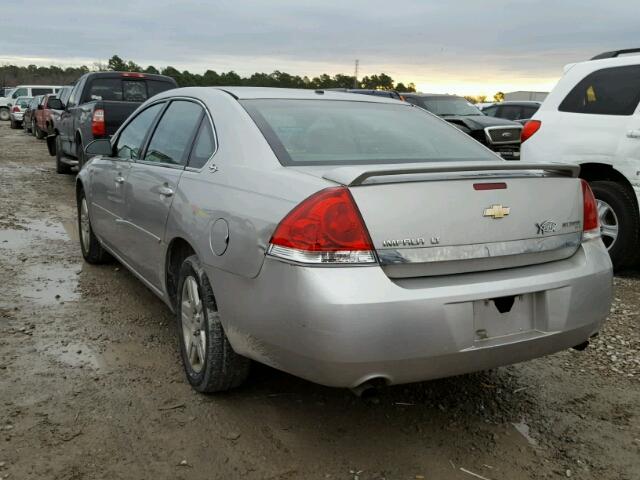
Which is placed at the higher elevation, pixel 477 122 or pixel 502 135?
pixel 477 122

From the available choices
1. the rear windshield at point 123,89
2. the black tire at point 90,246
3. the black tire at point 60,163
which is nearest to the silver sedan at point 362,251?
the black tire at point 90,246

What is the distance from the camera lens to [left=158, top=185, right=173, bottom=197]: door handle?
140 inches

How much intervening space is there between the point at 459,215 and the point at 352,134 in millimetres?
1032

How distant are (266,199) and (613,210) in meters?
4.16

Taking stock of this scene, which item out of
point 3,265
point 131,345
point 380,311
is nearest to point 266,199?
point 380,311

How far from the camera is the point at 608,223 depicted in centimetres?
591

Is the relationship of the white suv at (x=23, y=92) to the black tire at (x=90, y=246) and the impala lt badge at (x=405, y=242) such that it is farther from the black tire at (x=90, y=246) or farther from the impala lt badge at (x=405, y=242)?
the impala lt badge at (x=405, y=242)

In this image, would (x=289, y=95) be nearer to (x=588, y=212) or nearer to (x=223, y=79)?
(x=588, y=212)

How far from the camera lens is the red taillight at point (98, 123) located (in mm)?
9328

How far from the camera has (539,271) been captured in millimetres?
2811

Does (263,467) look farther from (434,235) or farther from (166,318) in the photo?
(166,318)

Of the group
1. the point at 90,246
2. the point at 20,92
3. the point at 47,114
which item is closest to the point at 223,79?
the point at 20,92

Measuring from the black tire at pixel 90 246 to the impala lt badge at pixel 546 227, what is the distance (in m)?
3.94

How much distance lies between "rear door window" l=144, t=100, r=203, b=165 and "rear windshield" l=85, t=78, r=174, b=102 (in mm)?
7133
